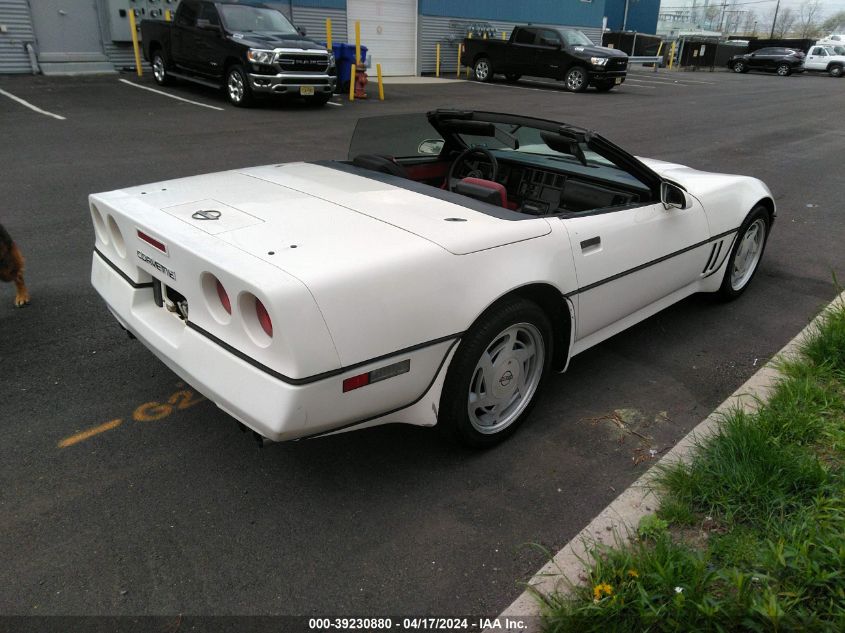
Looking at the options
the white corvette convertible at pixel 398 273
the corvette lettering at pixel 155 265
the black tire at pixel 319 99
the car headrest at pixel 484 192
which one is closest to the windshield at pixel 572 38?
the black tire at pixel 319 99

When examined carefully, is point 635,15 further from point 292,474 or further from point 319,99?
point 292,474

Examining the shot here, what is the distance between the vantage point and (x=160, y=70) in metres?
14.6

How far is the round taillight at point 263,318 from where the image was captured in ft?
7.17

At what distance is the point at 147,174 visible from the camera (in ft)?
25.0

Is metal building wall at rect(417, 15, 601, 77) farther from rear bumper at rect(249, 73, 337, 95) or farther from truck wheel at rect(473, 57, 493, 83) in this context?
rear bumper at rect(249, 73, 337, 95)

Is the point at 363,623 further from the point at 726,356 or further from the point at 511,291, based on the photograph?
the point at 726,356

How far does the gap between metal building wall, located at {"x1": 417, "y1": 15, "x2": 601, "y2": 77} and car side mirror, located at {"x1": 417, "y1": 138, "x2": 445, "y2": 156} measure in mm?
20292

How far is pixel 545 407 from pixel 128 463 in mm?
1975

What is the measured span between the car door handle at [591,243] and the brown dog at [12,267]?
11.1 feet

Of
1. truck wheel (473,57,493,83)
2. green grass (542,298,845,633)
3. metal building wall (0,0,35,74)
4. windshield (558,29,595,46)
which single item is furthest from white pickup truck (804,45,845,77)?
green grass (542,298,845,633)

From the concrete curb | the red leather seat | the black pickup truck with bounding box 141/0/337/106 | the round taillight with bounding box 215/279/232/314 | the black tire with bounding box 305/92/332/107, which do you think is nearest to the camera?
the concrete curb

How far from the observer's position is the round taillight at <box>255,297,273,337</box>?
2186 millimetres

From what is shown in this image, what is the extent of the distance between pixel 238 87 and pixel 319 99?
5.44ft

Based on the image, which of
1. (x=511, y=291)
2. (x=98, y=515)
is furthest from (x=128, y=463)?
(x=511, y=291)
